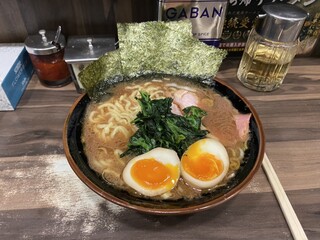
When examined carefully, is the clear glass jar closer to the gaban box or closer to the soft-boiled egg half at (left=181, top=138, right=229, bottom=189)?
the soft-boiled egg half at (left=181, top=138, right=229, bottom=189)

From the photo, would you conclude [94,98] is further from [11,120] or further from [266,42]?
[266,42]

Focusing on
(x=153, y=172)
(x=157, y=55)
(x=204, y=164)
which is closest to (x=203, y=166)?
(x=204, y=164)

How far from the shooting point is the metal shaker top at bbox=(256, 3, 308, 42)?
44.8 inches

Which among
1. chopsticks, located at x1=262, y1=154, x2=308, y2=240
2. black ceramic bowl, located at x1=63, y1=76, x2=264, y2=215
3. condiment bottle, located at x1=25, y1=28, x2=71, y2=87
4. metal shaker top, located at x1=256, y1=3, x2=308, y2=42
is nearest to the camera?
black ceramic bowl, located at x1=63, y1=76, x2=264, y2=215

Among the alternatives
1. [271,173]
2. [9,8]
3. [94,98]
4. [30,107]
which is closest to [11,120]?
[30,107]

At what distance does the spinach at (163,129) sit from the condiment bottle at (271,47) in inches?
20.8

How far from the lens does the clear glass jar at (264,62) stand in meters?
1.29

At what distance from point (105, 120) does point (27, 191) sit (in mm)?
392

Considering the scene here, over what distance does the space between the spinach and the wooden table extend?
24cm

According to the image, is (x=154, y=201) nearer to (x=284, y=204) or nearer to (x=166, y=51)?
(x=284, y=204)

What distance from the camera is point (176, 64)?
4.13 ft

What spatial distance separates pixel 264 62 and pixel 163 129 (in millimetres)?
712

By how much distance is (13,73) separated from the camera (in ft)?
4.18

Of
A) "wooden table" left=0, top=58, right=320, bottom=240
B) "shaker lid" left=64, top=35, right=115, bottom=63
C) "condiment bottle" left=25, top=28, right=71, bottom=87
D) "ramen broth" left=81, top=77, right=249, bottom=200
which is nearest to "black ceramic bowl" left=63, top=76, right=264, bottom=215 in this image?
"ramen broth" left=81, top=77, right=249, bottom=200
